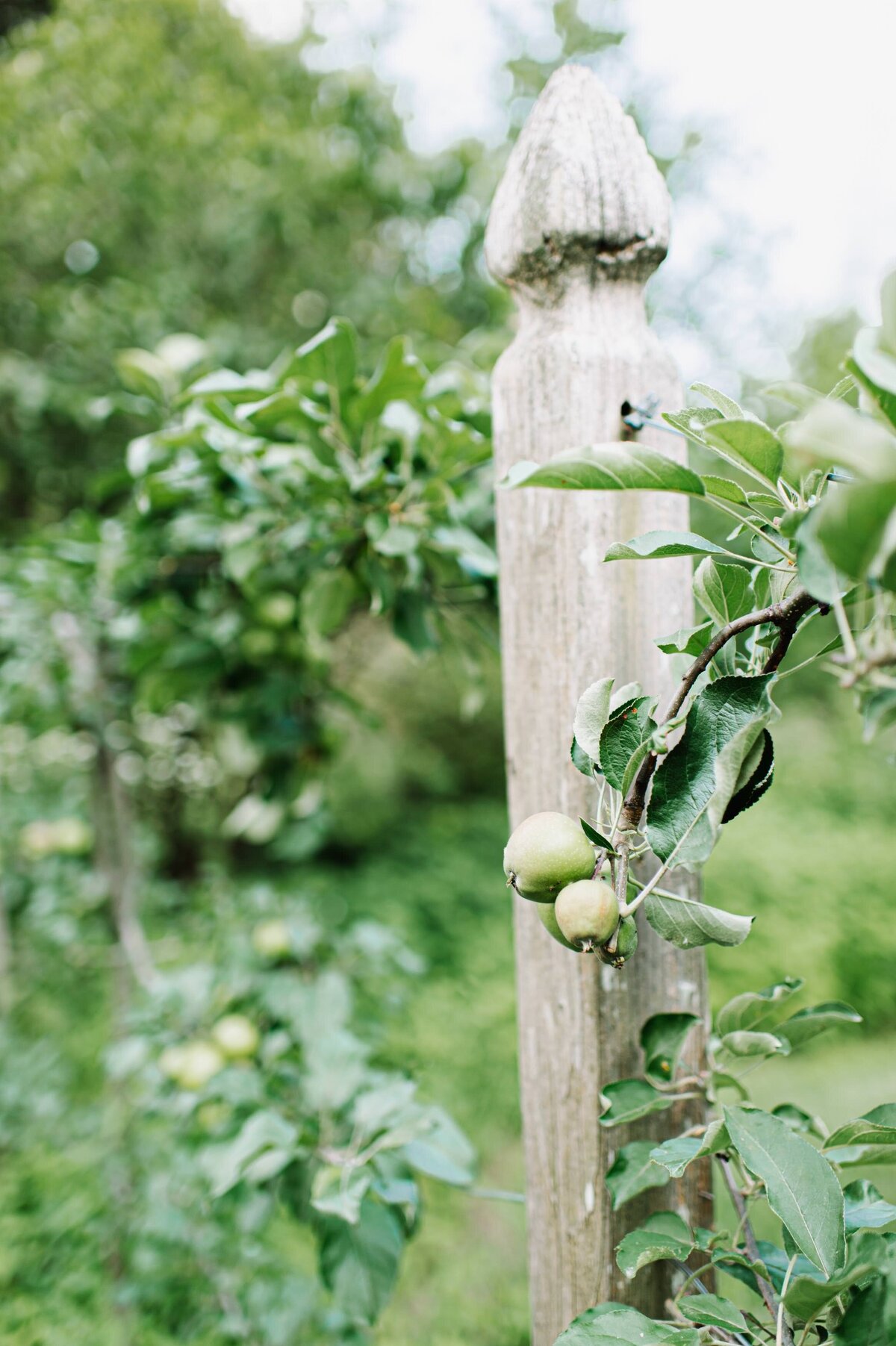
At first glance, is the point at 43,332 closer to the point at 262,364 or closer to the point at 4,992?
the point at 262,364

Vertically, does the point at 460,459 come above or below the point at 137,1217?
above

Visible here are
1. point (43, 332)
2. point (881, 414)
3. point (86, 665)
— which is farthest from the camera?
→ point (43, 332)

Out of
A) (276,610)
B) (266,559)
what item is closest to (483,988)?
(276,610)

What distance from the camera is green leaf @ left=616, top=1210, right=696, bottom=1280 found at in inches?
14.8

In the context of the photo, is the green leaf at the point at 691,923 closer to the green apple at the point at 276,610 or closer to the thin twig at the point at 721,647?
the thin twig at the point at 721,647

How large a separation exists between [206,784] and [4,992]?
111 cm

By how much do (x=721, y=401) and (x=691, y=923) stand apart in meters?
0.25

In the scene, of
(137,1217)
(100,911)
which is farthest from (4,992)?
(137,1217)

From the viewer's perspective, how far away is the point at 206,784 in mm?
3135

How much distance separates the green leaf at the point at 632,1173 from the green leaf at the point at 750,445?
36cm

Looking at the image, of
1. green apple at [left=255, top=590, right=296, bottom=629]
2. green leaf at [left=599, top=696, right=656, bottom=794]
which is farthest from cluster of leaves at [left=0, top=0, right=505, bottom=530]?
green leaf at [left=599, top=696, right=656, bottom=794]

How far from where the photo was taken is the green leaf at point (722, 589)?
0.37m

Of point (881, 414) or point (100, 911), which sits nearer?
point (881, 414)

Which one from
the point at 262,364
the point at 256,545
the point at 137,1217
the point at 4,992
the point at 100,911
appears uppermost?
the point at 262,364
